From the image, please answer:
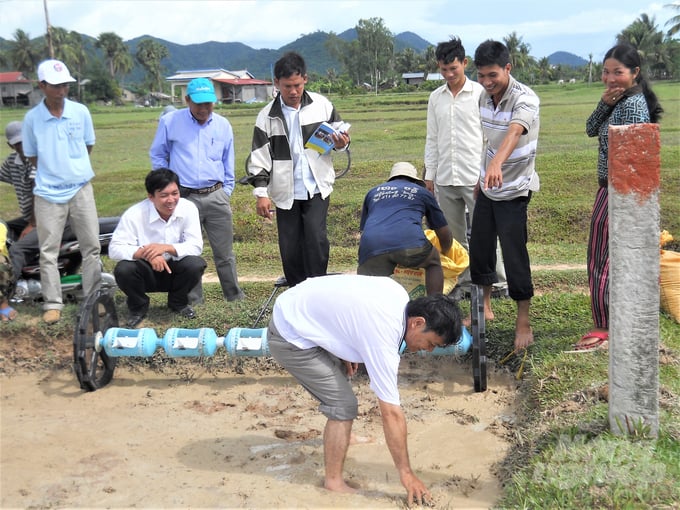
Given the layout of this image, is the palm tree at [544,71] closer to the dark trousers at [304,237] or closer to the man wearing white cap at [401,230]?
the dark trousers at [304,237]

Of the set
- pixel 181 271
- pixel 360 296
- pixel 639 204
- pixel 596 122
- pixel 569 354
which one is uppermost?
pixel 596 122

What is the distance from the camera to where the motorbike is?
672cm

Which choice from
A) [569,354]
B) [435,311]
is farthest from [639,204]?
[569,354]

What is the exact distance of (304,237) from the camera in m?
6.03

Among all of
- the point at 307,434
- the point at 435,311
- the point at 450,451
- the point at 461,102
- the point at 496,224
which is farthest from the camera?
the point at 461,102

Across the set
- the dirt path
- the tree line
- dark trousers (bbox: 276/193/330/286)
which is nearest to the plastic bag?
the dirt path

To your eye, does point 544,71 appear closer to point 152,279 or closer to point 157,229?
point 157,229

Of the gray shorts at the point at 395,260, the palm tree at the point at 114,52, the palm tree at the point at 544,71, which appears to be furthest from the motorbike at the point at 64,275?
the palm tree at the point at 114,52

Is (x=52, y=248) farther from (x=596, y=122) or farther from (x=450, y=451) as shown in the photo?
(x=596, y=122)

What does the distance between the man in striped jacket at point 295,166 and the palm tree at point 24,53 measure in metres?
91.3

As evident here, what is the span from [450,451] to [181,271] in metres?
2.80

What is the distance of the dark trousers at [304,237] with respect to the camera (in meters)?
5.93

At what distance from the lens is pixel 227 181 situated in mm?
6637

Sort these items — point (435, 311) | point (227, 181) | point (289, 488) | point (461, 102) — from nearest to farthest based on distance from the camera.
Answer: point (435, 311) → point (289, 488) → point (461, 102) → point (227, 181)
